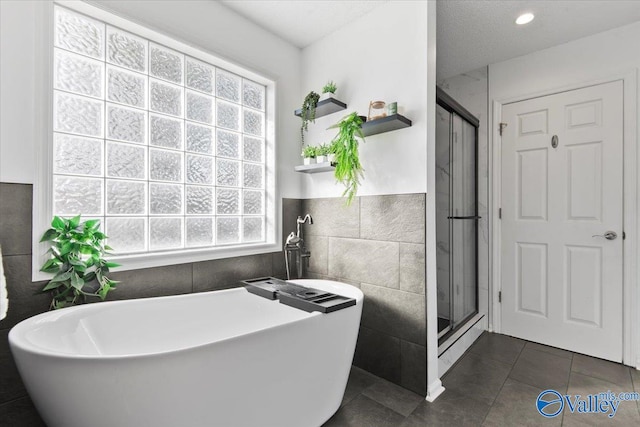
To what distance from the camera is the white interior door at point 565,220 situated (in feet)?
7.78

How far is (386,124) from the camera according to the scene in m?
1.93

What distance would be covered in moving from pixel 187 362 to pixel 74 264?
2.97ft

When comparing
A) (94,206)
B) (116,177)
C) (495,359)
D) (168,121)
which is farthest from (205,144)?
(495,359)

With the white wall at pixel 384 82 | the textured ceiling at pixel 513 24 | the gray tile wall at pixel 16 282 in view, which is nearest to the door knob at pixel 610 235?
the textured ceiling at pixel 513 24

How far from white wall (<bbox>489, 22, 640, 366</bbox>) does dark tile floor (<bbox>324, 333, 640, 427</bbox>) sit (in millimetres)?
469

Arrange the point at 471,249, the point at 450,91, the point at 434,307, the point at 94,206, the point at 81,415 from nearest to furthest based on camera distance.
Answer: the point at 81,415, the point at 94,206, the point at 434,307, the point at 471,249, the point at 450,91

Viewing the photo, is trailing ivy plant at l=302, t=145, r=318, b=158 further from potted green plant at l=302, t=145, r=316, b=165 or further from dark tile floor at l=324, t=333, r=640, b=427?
dark tile floor at l=324, t=333, r=640, b=427

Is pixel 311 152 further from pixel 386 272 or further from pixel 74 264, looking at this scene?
pixel 74 264

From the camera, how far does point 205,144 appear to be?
7.22 ft

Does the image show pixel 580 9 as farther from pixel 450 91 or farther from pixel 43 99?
pixel 43 99

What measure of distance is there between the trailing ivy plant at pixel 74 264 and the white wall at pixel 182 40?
281mm

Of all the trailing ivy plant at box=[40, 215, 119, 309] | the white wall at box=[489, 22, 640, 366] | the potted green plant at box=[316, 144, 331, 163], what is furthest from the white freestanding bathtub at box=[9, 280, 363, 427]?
the white wall at box=[489, 22, 640, 366]

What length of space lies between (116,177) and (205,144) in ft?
2.04

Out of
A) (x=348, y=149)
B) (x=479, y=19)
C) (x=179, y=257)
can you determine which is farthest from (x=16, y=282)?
(x=479, y=19)
